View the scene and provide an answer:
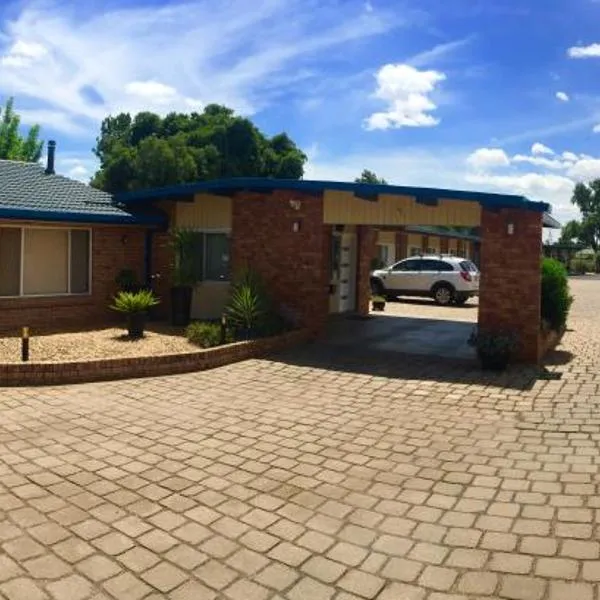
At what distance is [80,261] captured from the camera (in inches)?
561

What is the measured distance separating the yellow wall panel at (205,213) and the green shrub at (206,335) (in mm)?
3696

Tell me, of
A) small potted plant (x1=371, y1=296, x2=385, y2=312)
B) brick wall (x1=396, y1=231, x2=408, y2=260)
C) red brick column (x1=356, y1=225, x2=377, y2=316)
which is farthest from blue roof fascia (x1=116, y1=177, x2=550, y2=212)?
brick wall (x1=396, y1=231, x2=408, y2=260)

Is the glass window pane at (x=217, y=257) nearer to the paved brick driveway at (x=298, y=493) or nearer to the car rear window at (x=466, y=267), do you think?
the paved brick driveway at (x=298, y=493)

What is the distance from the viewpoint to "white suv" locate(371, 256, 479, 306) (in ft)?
74.8

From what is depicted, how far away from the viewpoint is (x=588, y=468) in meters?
5.53

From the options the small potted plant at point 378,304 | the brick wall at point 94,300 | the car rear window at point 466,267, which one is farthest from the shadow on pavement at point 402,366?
the car rear window at point 466,267

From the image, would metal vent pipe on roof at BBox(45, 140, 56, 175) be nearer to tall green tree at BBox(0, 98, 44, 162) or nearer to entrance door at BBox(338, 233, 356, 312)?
entrance door at BBox(338, 233, 356, 312)

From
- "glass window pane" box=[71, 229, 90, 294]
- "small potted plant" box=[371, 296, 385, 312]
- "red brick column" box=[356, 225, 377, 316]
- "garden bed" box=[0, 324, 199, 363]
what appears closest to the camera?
"garden bed" box=[0, 324, 199, 363]

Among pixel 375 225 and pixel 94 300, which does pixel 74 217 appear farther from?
pixel 375 225

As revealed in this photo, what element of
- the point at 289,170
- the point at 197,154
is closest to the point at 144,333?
the point at 197,154

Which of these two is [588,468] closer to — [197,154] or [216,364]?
[216,364]

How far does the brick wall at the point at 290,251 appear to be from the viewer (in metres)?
12.9

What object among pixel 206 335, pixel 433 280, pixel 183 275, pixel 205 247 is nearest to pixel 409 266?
pixel 433 280

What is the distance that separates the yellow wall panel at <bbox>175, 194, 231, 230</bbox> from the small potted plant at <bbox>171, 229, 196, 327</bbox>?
2.66 feet
